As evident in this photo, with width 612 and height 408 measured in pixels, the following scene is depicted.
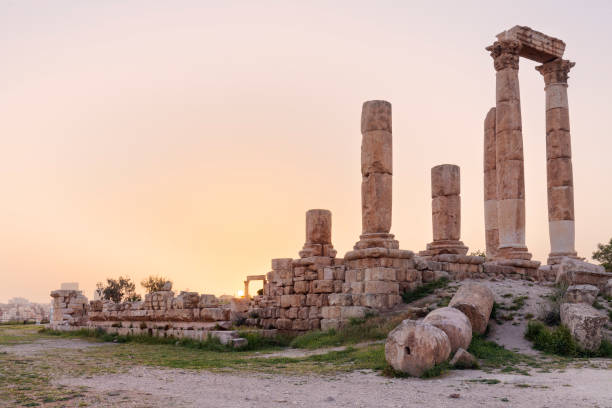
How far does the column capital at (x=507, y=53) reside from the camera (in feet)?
77.4

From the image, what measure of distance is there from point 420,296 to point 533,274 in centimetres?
745

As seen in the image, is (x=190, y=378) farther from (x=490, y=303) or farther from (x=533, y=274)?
(x=533, y=274)

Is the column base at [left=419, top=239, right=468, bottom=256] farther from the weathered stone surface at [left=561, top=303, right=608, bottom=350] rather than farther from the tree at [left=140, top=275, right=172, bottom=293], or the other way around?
the tree at [left=140, top=275, right=172, bottom=293]

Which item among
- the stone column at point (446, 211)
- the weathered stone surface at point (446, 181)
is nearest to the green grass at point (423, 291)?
the stone column at point (446, 211)

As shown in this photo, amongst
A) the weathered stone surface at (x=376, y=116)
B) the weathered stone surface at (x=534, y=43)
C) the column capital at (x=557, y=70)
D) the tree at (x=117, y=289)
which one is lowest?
the tree at (x=117, y=289)

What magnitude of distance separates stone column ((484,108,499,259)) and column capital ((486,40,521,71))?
325 cm

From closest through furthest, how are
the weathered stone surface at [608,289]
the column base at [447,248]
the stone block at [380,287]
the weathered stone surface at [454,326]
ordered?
the weathered stone surface at [454,326], the weathered stone surface at [608,289], the stone block at [380,287], the column base at [447,248]

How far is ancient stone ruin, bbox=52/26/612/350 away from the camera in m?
16.3

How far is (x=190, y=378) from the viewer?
9.88 metres

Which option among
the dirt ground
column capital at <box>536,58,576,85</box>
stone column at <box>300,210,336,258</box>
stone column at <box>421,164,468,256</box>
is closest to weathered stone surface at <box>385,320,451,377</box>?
the dirt ground

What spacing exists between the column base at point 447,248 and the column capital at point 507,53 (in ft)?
26.1

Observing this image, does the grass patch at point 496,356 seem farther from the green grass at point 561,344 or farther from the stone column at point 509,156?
the stone column at point 509,156

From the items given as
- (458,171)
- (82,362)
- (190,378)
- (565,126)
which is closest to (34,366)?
(82,362)

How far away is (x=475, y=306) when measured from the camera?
12422mm
